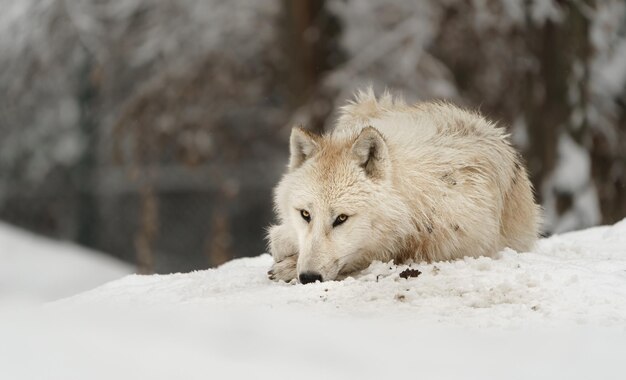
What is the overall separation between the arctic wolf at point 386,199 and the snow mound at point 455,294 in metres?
0.14

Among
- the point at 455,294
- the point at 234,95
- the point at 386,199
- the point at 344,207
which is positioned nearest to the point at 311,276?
the point at 344,207

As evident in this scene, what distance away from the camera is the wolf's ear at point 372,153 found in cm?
446

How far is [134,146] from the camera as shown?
986cm

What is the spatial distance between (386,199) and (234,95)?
18.6ft

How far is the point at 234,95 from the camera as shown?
9.88 m

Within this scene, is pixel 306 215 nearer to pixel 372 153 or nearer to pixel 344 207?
pixel 344 207

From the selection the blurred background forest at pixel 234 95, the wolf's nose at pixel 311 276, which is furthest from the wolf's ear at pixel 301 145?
the blurred background forest at pixel 234 95

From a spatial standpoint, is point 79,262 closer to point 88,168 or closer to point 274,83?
point 88,168

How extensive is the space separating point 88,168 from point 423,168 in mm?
6031

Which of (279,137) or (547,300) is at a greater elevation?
(279,137)

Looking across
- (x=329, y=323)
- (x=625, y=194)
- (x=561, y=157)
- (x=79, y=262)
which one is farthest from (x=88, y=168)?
(x=329, y=323)

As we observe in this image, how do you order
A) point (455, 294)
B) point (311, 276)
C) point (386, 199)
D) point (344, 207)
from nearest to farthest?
point (455, 294) → point (311, 276) → point (344, 207) → point (386, 199)

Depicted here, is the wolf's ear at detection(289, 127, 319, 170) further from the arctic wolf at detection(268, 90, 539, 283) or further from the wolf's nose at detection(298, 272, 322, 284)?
the wolf's nose at detection(298, 272, 322, 284)

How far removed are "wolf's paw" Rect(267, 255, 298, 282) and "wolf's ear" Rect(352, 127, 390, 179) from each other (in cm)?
62
